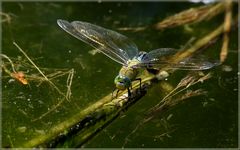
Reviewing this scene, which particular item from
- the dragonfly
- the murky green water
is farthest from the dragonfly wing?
the murky green water

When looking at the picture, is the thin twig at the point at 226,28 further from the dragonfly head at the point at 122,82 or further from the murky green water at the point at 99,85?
the dragonfly head at the point at 122,82

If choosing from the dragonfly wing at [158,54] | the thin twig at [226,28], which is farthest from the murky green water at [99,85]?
the dragonfly wing at [158,54]

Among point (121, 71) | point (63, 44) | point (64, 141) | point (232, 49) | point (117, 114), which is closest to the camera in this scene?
point (64, 141)

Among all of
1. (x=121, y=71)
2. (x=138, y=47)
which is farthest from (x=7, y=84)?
(x=138, y=47)

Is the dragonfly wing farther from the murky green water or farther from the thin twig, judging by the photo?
the thin twig

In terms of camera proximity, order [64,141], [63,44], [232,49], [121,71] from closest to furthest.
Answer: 1. [64,141]
2. [121,71]
3. [63,44]
4. [232,49]

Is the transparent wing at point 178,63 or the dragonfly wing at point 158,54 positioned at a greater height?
the dragonfly wing at point 158,54

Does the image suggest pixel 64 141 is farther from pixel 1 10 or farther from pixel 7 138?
pixel 1 10

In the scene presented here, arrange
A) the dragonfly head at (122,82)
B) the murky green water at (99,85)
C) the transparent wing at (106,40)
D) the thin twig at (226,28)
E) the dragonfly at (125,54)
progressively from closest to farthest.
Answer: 1. the murky green water at (99,85)
2. the dragonfly head at (122,82)
3. the dragonfly at (125,54)
4. the transparent wing at (106,40)
5. the thin twig at (226,28)
